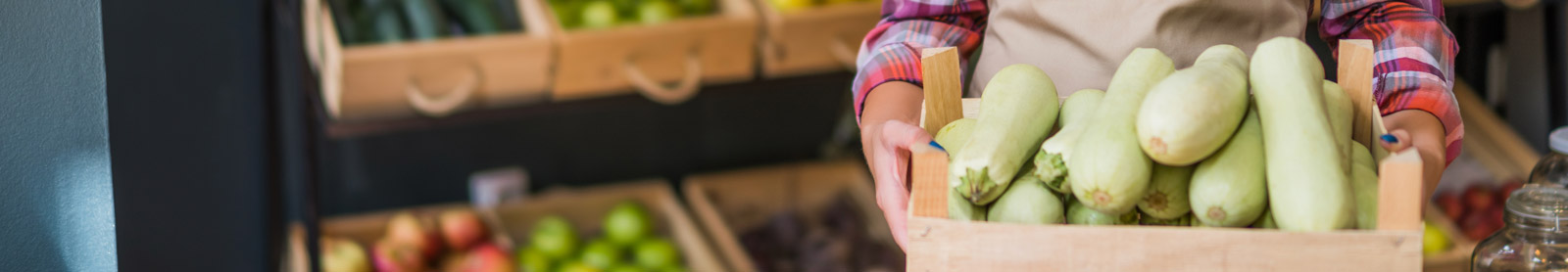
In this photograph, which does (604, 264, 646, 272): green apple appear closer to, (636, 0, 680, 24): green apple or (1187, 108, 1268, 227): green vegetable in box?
(636, 0, 680, 24): green apple

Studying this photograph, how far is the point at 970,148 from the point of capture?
84cm

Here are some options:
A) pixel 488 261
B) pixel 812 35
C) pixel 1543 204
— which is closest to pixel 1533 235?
pixel 1543 204

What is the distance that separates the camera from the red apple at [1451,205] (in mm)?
2715

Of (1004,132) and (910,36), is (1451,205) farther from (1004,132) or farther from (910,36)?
(1004,132)

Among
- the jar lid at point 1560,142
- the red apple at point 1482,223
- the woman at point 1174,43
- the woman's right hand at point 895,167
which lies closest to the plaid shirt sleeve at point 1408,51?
the woman at point 1174,43

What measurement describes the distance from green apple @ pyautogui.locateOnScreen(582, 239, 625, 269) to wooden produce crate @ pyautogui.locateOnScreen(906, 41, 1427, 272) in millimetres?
1722

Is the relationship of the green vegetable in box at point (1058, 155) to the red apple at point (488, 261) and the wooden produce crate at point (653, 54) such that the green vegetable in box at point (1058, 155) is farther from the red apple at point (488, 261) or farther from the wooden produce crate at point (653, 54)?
the red apple at point (488, 261)

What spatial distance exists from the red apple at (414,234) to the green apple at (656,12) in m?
0.66

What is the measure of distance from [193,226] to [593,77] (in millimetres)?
793

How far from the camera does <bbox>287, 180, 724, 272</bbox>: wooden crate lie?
97.7 inches

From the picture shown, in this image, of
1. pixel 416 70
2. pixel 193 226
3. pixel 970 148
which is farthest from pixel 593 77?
pixel 970 148

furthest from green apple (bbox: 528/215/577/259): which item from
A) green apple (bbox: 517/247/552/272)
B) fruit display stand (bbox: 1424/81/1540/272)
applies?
fruit display stand (bbox: 1424/81/1540/272)

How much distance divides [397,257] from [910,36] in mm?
1504

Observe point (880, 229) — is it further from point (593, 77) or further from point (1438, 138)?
point (1438, 138)
